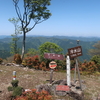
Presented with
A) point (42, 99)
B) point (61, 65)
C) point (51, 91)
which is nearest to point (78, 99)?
point (51, 91)

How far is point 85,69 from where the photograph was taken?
631 inches

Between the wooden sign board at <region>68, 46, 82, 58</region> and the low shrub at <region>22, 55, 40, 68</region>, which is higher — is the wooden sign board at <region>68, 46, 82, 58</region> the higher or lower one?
the higher one

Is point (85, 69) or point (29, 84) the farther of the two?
point (85, 69)

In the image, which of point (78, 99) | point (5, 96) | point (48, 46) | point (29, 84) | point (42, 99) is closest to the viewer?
point (42, 99)

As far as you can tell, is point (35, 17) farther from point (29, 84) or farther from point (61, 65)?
point (29, 84)

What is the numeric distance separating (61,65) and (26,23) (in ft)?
27.1

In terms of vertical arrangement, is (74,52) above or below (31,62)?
above

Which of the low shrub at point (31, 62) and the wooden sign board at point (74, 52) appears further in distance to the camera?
the low shrub at point (31, 62)

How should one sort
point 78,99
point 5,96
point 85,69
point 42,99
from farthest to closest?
point 85,69 → point 78,99 → point 5,96 → point 42,99

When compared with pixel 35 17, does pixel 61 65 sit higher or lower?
lower

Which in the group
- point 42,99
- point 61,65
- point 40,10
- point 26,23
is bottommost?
point 61,65

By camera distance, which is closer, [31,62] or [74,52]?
[74,52]

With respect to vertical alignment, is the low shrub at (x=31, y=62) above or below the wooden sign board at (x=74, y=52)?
below

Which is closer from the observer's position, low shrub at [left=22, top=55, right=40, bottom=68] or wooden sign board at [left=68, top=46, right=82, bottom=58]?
wooden sign board at [left=68, top=46, right=82, bottom=58]
